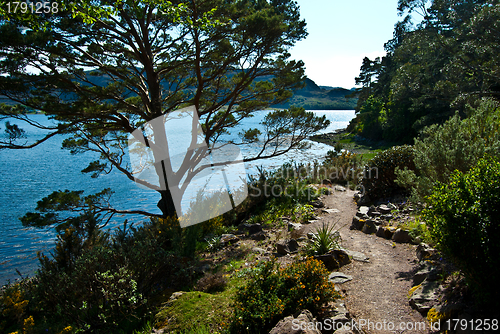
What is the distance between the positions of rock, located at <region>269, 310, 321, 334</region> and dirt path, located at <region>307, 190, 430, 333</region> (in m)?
0.65

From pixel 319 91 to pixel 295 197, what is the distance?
6330 inches

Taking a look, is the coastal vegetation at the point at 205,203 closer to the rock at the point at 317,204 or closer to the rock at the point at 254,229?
the rock at the point at 317,204

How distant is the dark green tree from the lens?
658 centimetres

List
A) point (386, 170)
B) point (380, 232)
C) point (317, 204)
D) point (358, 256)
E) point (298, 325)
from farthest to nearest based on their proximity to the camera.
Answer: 1. point (317, 204)
2. point (386, 170)
3. point (380, 232)
4. point (358, 256)
5. point (298, 325)

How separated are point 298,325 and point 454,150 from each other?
3494 mm

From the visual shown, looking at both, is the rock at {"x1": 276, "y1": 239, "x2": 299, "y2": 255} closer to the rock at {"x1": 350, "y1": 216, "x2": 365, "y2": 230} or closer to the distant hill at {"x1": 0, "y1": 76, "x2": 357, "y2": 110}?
the rock at {"x1": 350, "y1": 216, "x2": 365, "y2": 230}

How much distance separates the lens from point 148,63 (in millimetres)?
8438

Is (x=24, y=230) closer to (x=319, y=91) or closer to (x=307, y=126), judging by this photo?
(x=307, y=126)

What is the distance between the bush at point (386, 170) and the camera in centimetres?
764

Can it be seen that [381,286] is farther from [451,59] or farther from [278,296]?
[451,59]

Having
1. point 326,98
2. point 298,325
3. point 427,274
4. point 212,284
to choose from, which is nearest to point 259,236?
point 212,284

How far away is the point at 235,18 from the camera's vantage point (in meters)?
8.24

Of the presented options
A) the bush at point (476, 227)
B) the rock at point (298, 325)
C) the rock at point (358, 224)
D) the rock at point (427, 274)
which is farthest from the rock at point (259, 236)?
the bush at point (476, 227)

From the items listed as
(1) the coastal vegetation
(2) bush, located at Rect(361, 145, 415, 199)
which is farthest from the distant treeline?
(2) bush, located at Rect(361, 145, 415, 199)
